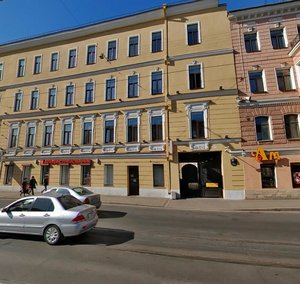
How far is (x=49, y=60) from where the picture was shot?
25.3 meters

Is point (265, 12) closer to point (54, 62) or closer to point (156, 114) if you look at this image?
point (156, 114)

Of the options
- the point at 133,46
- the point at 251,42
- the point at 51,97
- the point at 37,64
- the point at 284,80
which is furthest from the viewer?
the point at 37,64

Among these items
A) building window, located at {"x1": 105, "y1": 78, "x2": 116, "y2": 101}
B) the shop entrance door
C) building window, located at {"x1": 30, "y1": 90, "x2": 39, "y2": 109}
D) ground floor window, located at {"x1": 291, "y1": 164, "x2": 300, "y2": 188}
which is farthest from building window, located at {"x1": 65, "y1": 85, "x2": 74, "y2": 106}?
ground floor window, located at {"x1": 291, "y1": 164, "x2": 300, "y2": 188}

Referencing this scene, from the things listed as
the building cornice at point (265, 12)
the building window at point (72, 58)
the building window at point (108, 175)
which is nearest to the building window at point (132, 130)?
the building window at point (108, 175)

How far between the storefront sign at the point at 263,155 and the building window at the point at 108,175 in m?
12.3

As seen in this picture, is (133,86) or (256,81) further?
(133,86)

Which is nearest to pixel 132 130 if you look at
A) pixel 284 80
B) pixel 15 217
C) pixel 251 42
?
pixel 251 42

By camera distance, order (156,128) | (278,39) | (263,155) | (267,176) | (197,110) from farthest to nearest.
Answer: (156,128)
(197,110)
(278,39)
(267,176)
(263,155)

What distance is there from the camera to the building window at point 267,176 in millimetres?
17328

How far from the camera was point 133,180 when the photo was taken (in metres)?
20.6

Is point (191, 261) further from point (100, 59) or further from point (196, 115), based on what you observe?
point (100, 59)

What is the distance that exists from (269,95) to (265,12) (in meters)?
7.39

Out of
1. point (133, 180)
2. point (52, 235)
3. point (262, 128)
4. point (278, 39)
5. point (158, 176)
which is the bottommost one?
point (52, 235)

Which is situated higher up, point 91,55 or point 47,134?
point 91,55
